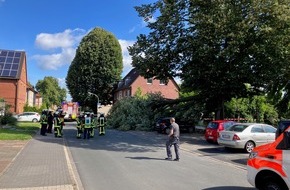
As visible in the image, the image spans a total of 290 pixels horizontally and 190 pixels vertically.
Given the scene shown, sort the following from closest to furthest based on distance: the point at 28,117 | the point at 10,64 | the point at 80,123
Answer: the point at 80,123 < the point at 28,117 < the point at 10,64

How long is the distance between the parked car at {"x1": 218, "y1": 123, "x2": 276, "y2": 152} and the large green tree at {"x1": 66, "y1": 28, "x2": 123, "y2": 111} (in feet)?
142

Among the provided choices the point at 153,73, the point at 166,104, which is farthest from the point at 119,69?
the point at 153,73

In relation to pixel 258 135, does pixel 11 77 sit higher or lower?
higher

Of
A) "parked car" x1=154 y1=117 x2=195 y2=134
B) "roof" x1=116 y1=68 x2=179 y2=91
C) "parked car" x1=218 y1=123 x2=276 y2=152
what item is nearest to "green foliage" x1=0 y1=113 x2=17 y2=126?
"parked car" x1=154 y1=117 x2=195 y2=134

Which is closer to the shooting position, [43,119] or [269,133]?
[269,133]

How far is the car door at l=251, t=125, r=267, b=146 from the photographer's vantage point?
18359 mm

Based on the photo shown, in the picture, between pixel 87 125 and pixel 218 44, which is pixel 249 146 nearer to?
pixel 218 44

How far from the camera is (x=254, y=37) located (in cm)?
2259

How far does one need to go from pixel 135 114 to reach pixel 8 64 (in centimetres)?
2559

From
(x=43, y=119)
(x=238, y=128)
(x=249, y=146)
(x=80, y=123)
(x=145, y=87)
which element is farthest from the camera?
(x=145, y=87)

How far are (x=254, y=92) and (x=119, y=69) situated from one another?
37767 mm

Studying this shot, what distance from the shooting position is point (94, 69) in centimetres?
6122

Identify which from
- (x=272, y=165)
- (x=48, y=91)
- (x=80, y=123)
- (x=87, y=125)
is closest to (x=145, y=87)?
(x=80, y=123)

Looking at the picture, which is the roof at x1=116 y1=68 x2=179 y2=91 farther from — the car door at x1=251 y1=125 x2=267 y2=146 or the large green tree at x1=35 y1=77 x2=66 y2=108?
the large green tree at x1=35 y1=77 x2=66 y2=108
